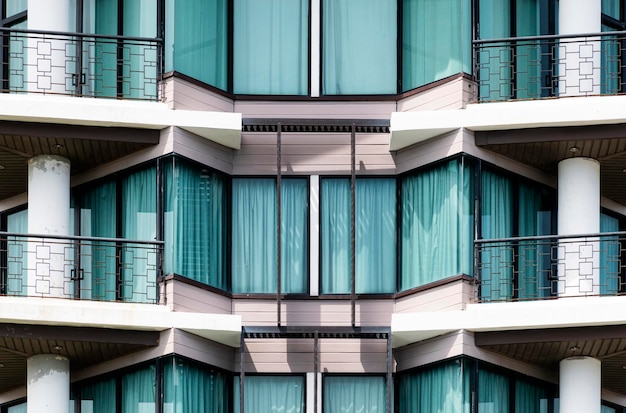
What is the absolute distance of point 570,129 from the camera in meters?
40.4

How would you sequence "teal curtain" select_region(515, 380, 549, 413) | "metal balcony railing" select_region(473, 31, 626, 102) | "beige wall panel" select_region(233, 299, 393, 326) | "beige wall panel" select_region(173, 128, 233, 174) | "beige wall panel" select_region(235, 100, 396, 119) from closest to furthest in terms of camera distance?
"teal curtain" select_region(515, 380, 549, 413) < "beige wall panel" select_region(173, 128, 233, 174) < "beige wall panel" select_region(233, 299, 393, 326) < "metal balcony railing" select_region(473, 31, 626, 102) < "beige wall panel" select_region(235, 100, 396, 119)

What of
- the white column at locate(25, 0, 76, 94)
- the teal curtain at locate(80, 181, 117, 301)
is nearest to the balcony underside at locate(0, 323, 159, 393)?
the teal curtain at locate(80, 181, 117, 301)

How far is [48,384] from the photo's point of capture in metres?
40.3

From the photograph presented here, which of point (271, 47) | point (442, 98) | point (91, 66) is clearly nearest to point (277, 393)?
point (442, 98)

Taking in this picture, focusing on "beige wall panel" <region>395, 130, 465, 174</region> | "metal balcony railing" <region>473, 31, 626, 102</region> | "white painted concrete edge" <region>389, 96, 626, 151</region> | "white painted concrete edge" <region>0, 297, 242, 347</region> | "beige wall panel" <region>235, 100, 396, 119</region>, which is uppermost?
"metal balcony railing" <region>473, 31, 626, 102</region>

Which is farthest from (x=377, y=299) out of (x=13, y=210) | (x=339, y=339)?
(x=13, y=210)

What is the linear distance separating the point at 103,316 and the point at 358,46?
6.31m

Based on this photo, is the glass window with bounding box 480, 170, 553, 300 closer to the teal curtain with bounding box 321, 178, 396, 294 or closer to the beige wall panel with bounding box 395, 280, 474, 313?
the beige wall panel with bounding box 395, 280, 474, 313

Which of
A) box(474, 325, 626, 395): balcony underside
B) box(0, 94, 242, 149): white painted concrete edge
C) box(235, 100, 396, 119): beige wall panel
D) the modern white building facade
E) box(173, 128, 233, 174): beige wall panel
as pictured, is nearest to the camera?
box(474, 325, 626, 395): balcony underside

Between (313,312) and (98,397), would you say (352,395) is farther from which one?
(98,397)

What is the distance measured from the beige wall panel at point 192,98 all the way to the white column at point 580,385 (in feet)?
22.4

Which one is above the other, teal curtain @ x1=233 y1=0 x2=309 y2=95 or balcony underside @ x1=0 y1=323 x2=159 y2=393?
teal curtain @ x1=233 y1=0 x2=309 y2=95

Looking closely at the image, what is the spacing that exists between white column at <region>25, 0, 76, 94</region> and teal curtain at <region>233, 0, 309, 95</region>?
2.79 meters

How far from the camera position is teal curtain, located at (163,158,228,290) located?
1588 inches
